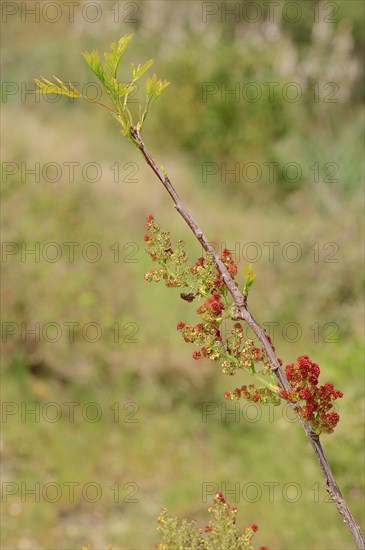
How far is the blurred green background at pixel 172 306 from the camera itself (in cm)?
512

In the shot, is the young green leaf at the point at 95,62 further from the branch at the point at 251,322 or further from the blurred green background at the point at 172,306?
the blurred green background at the point at 172,306

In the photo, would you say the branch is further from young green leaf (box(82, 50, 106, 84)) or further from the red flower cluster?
young green leaf (box(82, 50, 106, 84))

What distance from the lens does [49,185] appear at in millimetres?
8398

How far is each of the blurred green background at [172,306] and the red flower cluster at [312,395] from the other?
2973 millimetres

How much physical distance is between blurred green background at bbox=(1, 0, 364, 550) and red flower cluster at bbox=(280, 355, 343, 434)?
2973 millimetres

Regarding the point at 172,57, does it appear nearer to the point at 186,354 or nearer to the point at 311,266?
the point at 311,266

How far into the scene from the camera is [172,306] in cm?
786

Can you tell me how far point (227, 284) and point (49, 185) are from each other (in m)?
7.08

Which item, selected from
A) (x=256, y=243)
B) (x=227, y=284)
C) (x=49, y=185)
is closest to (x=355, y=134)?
(x=256, y=243)

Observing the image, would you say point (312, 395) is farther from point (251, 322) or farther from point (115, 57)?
point (115, 57)

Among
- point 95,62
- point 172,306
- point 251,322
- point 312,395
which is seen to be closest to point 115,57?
point 95,62

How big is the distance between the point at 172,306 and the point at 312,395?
6.31 meters

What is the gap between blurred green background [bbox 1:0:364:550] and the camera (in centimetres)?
512

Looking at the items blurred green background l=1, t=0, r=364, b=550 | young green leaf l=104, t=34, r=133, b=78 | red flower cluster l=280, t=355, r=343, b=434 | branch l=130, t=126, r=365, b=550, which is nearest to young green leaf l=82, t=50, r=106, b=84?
young green leaf l=104, t=34, r=133, b=78
